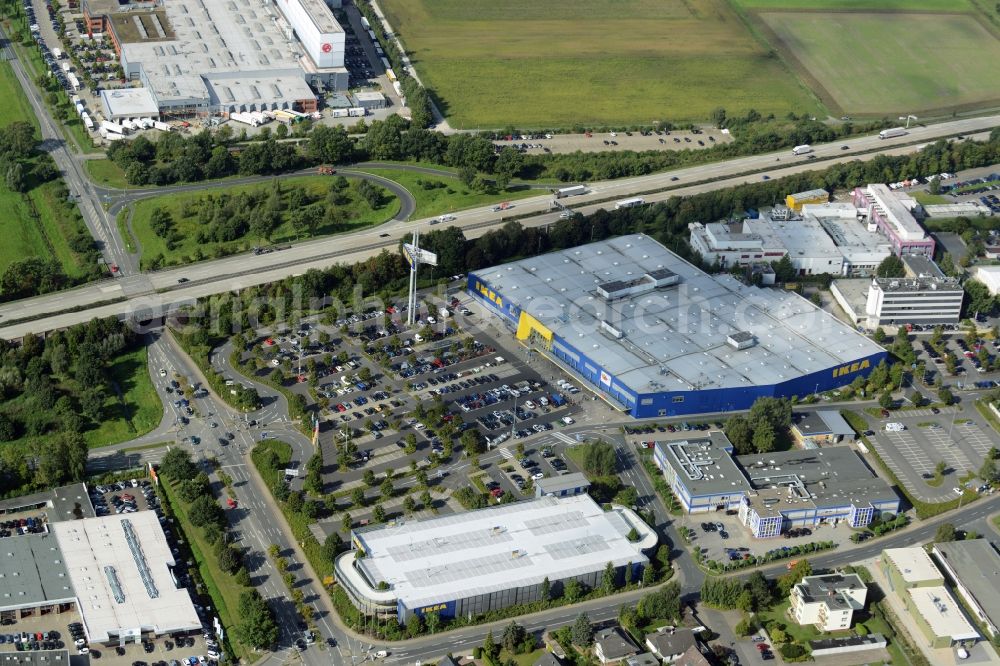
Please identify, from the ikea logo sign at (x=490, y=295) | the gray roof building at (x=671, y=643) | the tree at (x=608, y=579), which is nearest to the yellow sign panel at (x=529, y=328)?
the ikea logo sign at (x=490, y=295)

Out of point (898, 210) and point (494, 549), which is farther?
point (898, 210)

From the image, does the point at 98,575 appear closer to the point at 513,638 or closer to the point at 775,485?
the point at 513,638

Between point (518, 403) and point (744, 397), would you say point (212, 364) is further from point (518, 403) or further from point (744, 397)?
point (744, 397)

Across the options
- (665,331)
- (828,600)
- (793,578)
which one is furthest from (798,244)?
(828,600)

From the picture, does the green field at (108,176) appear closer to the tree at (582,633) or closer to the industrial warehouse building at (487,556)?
the industrial warehouse building at (487,556)

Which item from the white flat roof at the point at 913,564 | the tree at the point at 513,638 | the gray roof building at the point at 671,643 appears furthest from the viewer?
the white flat roof at the point at 913,564

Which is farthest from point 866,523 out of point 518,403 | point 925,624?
point 518,403
